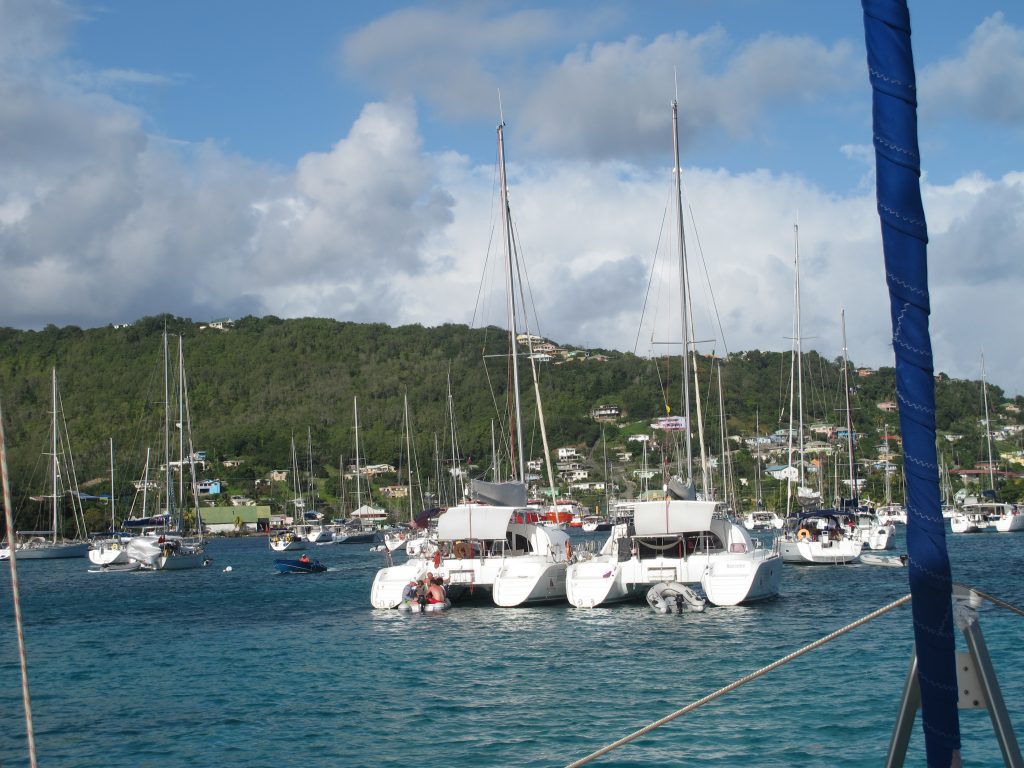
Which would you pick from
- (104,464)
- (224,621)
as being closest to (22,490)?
(104,464)

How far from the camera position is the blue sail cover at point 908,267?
4.41m

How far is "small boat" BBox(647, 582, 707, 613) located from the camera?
106 feet

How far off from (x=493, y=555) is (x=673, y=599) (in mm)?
6874

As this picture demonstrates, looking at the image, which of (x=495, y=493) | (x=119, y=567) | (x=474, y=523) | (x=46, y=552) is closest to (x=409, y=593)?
(x=474, y=523)

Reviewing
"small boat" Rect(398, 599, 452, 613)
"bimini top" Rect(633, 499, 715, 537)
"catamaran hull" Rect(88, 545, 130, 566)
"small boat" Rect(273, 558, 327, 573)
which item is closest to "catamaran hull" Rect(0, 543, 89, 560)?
"catamaran hull" Rect(88, 545, 130, 566)

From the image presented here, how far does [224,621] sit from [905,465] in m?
34.7

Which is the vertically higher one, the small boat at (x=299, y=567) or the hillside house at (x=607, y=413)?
the hillside house at (x=607, y=413)

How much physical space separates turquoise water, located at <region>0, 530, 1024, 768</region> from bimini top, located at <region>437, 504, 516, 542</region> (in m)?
2.54

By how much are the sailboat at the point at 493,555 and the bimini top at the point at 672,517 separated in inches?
122

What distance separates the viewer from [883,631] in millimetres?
27047

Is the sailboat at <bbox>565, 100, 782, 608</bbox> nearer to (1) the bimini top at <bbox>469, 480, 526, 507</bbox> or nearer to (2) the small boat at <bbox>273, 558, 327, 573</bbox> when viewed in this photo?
(1) the bimini top at <bbox>469, 480, 526, 507</bbox>

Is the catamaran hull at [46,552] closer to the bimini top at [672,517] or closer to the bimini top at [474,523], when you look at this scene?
the bimini top at [474,523]

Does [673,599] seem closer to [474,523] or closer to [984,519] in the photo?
[474,523]

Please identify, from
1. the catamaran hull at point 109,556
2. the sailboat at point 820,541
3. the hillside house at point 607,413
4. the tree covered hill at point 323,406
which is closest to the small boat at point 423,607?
the sailboat at point 820,541
